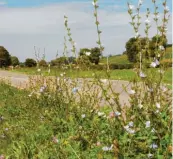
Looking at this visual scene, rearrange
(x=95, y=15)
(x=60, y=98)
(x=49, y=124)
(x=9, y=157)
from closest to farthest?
(x=95, y=15), (x=9, y=157), (x=49, y=124), (x=60, y=98)

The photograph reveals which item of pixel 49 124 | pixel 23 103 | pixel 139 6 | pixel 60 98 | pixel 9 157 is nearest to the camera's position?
pixel 139 6

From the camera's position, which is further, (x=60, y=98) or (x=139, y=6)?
(x=60, y=98)

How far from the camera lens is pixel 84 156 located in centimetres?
587

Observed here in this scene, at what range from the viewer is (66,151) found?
5969mm

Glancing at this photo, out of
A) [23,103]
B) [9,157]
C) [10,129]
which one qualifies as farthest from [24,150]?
[23,103]

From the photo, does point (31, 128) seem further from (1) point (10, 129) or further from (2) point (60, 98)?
(2) point (60, 98)

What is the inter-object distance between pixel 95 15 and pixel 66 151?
4.98 feet

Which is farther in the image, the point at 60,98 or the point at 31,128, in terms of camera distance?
the point at 60,98

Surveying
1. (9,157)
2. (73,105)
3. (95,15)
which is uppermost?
(95,15)

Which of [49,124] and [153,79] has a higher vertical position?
[153,79]

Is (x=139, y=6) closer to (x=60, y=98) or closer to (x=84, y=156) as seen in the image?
(x=84, y=156)

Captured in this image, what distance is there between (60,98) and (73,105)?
1064 mm

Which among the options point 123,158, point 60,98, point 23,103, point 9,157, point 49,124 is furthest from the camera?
point 23,103

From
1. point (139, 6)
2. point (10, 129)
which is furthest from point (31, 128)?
point (139, 6)
